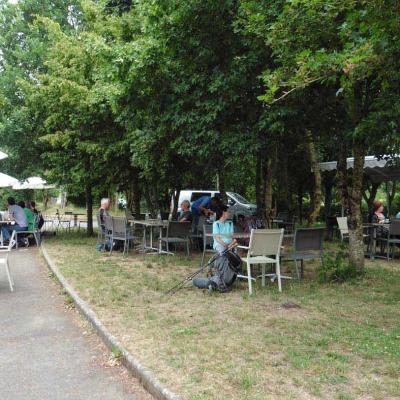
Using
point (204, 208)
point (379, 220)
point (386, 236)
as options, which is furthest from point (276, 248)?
point (204, 208)

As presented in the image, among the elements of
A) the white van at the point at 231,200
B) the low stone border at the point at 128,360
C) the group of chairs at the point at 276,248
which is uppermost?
the white van at the point at 231,200

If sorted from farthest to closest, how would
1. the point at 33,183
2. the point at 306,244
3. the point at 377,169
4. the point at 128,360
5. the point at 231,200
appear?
the point at 231,200, the point at 33,183, the point at 377,169, the point at 306,244, the point at 128,360

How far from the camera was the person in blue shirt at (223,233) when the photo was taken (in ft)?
26.8

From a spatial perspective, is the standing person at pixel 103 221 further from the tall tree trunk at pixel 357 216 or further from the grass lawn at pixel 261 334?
the tall tree trunk at pixel 357 216

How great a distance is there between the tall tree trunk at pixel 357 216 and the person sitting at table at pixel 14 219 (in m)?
10.5

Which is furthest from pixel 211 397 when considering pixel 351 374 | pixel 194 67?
pixel 194 67

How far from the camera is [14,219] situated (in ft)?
50.1

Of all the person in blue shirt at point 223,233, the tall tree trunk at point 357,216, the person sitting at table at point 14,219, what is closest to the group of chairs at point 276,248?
the person in blue shirt at point 223,233

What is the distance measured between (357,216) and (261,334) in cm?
380

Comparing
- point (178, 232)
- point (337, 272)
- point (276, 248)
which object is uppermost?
point (178, 232)

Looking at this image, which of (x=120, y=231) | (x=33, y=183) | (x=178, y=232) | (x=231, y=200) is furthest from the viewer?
(x=231, y=200)

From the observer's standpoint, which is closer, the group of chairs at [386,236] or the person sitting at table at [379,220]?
the group of chairs at [386,236]

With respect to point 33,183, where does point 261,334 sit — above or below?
below

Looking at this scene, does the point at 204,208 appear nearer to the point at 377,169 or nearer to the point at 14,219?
the point at 377,169
